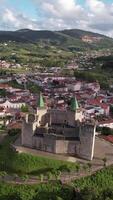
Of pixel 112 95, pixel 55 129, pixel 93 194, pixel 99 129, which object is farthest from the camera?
pixel 112 95

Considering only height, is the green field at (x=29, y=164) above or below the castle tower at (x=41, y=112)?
below

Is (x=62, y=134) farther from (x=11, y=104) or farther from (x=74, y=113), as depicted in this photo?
(x=11, y=104)

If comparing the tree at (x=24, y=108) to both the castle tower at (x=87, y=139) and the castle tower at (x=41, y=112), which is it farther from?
the castle tower at (x=87, y=139)

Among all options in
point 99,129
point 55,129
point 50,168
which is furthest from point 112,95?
point 50,168

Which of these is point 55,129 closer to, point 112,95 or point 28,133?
point 28,133

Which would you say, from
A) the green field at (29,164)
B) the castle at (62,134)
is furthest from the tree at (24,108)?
the green field at (29,164)

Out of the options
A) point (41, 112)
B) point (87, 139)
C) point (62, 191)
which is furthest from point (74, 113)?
point (62, 191)

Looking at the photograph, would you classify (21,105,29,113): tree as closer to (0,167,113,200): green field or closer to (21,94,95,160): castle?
(21,94,95,160): castle
